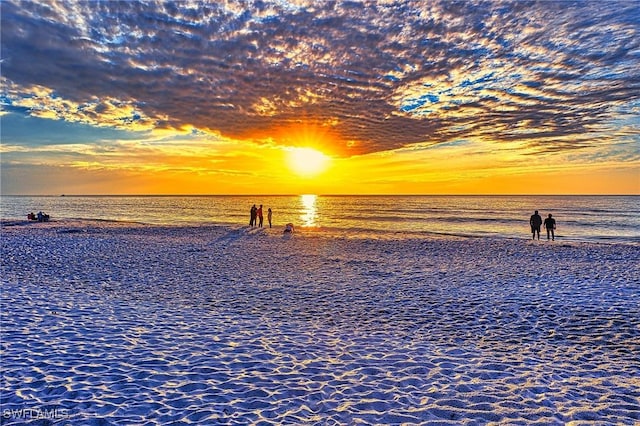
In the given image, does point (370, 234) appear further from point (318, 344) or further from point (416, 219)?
point (416, 219)

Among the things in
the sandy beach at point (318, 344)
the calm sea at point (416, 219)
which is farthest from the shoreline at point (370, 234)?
the sandy beach at point (318, 344)

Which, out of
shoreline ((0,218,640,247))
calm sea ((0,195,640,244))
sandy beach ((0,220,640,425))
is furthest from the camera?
calm sea ((0,195,640,244))

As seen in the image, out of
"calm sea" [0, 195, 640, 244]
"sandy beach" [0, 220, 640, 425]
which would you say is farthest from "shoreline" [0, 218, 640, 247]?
"sandy beach" [0, 220, 640, 425]

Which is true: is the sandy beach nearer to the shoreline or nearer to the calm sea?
the shoreline

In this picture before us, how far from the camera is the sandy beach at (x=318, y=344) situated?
17.1ft

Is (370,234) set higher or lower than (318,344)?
higher

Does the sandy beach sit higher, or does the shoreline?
the shoreline

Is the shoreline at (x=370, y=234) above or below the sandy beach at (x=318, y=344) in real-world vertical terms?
above

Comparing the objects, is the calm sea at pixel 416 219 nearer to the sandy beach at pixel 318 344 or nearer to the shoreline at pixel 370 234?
the shoreline at pixel 370 234

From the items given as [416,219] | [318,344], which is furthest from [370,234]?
[416,219]

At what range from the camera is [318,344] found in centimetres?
764

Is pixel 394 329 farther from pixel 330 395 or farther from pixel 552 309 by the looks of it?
pixel 552 309

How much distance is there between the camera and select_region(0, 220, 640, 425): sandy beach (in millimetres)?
5211

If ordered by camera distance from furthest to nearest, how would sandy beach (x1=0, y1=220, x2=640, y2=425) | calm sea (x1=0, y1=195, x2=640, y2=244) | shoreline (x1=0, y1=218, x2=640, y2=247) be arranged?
calm sea (x1=0, y1=195, x2=640, y2=244) → shoreline (x1=0, y1=218, x2=640, y2=247) → sandy beach (x1=0, y1=220, x2=640, y2=425)
